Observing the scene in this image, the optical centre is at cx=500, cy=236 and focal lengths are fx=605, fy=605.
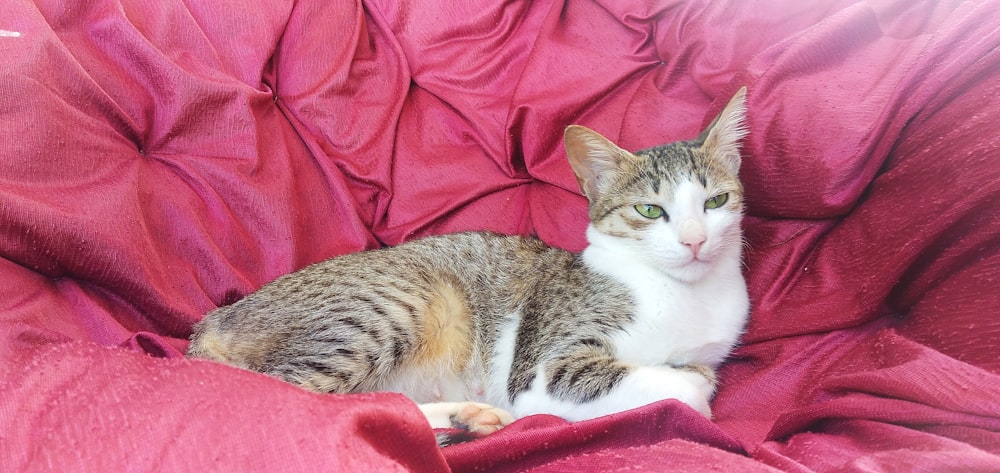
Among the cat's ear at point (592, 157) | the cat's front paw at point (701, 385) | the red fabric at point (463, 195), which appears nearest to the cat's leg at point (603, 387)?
the cat's front paw at point (701, 385)

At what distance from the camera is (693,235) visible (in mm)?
1405

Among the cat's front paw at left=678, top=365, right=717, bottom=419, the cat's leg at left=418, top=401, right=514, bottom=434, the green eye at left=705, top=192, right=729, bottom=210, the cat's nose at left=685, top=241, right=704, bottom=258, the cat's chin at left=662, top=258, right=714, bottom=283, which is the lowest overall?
the cat's leg at left=418, top=401, right=514, bottom=434

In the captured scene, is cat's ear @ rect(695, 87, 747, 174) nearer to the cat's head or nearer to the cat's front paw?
the cat's head

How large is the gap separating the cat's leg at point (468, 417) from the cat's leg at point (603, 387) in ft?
0.26

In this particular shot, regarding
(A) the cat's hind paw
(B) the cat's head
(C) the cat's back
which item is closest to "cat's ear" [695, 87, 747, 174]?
Result: (B) the cat's head

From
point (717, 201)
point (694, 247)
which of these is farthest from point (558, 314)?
point (717, 201)

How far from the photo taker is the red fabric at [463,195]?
879mm

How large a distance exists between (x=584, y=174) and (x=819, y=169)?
577mm

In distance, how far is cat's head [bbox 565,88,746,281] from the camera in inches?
57.4

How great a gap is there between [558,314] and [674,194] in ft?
1.38

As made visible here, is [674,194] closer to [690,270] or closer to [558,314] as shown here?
[690,270]

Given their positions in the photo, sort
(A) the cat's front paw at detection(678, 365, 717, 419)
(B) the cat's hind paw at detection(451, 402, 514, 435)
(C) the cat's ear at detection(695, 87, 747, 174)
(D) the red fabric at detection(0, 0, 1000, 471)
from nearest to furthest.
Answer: (D) the red fabric at detection(0, 0, 1000, 471), (A) the cat's front paw at detection(678, 365, 717, 419), (B) the cat's hind paw at detection(451, 402, 514, 435), (C) the cat's ear at detection(695, 87, 747, 174)

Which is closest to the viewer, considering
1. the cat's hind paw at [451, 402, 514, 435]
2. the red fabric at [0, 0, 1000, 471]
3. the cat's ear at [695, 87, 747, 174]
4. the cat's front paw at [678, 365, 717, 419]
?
the red fabric at [0, 0, 1000, 471]

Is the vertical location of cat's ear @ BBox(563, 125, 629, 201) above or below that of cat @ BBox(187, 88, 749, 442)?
above
